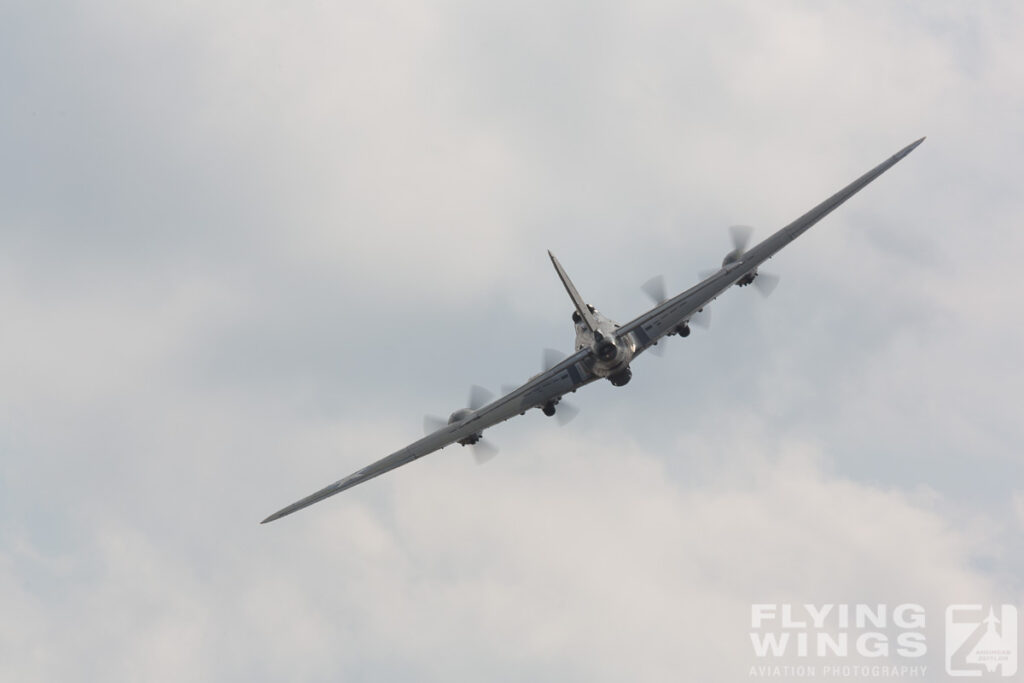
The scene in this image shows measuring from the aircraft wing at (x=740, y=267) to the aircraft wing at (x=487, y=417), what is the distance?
274 inches

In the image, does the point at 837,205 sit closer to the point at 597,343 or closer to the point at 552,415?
the point at 597,343

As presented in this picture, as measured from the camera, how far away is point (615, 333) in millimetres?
90375

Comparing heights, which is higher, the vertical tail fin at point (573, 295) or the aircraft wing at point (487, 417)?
the vertical tail fin at point (573, 295)

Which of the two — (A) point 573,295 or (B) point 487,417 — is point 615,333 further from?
(B) point 487,417

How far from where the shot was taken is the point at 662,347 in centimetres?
9431

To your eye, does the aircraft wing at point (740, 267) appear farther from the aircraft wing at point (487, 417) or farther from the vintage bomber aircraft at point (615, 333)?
the aircraft wing at point (487, 417)

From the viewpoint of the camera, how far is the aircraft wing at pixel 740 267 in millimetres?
93812

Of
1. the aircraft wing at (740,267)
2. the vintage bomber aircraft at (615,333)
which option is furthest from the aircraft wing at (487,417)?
the aircraft wing at (740,267)

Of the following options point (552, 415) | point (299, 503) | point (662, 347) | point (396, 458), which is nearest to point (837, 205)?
point (662, 347)

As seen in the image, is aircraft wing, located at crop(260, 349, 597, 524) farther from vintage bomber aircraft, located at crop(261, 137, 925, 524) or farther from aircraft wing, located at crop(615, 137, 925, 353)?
aircraft wing, located at crop(615, 137, 925, 353)

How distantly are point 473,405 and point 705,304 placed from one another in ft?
80.2

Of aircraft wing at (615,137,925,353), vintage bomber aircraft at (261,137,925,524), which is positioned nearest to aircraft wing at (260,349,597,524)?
vintage bomber aircraft at (261,137,925,524)

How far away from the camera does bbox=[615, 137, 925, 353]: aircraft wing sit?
308ft

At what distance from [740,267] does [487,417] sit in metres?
28.2
